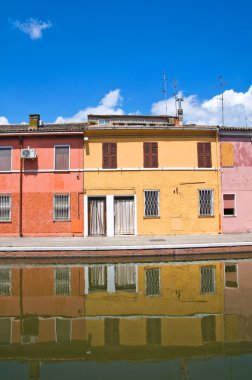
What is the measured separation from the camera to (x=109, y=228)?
768 inches

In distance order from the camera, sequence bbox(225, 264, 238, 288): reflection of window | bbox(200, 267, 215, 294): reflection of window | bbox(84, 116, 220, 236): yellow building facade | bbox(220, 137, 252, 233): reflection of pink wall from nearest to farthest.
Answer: bbox(200, 267, 215, 294): reflection of window → bbox(225, 264, 238, 288): reflection of window → bbox(84, 116, 220, 236): yellow building facade → bbox(220, 137, 252, 233): reflection of pink wall

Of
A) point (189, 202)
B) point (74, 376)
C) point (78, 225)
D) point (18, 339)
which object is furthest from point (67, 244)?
point (74, 376)

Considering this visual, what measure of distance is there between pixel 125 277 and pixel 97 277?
37.1 inches

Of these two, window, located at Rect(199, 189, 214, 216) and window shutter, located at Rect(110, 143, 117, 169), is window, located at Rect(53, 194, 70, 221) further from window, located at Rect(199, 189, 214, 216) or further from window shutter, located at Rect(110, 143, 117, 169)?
window, located at Rect(199, 189, 214, 216)

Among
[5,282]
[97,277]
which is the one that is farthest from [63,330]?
[5,282]

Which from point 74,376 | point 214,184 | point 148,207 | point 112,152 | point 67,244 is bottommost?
point 74,376

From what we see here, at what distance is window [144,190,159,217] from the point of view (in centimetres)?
1972

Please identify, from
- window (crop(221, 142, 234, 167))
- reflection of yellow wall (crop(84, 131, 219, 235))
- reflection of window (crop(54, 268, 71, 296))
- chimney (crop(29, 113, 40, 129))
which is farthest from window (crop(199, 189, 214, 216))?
chimney (crop(29, 113, 40, 129))

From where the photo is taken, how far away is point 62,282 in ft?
35.0

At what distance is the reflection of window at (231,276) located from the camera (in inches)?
391

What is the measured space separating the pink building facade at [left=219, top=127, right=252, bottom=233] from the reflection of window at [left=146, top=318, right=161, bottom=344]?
45.8 ft

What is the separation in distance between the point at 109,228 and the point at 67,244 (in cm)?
419

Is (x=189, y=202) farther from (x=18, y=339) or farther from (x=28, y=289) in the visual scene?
(x=18, y=339)

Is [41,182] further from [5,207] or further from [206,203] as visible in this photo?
[206,203]
